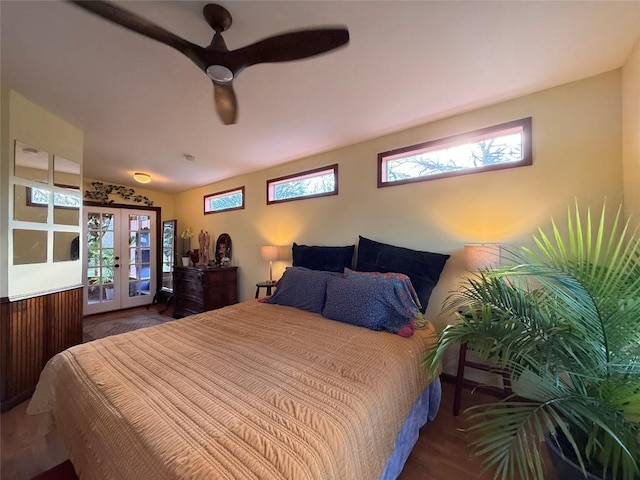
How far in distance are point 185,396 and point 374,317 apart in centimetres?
129

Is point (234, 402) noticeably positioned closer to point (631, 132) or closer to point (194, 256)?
point (631, 132)

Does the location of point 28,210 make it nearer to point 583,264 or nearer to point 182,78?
point 182,78

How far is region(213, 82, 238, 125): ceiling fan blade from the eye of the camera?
161cm

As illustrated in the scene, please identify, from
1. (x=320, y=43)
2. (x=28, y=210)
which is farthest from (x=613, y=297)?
(x=28, y=210)

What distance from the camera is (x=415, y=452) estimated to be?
5.25 feet

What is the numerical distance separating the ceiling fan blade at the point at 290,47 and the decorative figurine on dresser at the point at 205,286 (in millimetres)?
3266

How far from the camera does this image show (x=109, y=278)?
4.77 metres

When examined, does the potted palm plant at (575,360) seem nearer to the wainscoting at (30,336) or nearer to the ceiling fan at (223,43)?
the ceiling fan at (223,43)

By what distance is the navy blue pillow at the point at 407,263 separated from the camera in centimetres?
231

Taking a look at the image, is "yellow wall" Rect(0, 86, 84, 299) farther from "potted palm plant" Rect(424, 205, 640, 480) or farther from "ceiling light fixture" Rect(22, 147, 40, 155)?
"potted palm plant" Rect(424, 205, 640, 480)

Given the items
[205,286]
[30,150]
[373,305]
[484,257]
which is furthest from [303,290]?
[30,150]

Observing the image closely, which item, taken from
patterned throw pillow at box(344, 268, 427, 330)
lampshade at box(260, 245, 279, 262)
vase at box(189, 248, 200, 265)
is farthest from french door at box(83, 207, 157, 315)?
patterned throw pillow at box(344, 268, 427, 330)

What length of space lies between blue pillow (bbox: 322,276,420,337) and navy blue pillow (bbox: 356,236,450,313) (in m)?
0.32

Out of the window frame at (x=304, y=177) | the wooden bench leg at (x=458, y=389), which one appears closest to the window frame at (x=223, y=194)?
the window frame at (x=304, y=177)
